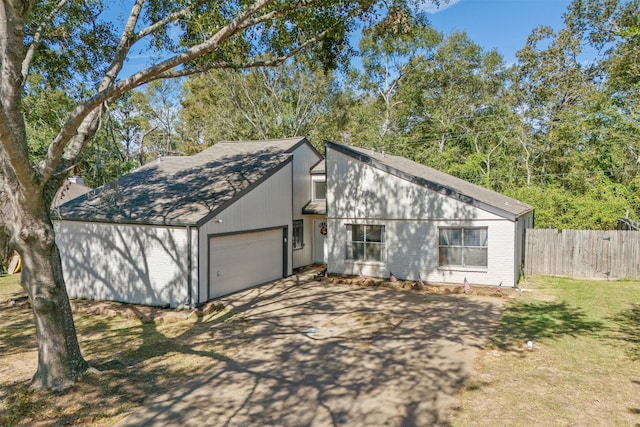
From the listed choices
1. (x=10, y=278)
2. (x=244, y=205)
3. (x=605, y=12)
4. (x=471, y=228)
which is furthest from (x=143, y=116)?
(x=605, y=12)

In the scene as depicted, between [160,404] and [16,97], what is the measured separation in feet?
18.1

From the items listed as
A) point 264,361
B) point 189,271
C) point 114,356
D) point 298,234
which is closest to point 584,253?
point 298,234

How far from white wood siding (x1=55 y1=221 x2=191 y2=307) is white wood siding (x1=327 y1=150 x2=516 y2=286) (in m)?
6.60

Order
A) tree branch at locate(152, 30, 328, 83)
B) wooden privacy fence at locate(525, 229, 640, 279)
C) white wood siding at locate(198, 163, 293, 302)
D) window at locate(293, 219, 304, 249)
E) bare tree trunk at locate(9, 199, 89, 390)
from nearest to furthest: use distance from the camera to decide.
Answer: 1. bare tree trunk at locate(9, 199, 89, 390)
2. tree branch at locate(152, 30, 328, 83)
3. white wood siding at locate(198, 163, 293, 302)
4. wooden privacy fence at locate(525, 229, 640, 279)
5. window at locate(293, 219, 304, 249)

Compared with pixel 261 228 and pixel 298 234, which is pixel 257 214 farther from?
pixel 298 234

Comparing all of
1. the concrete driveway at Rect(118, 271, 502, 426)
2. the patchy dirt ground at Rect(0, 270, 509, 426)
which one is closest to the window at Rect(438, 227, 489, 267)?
the patchy dirt ground at Rect(0, 270, 509, 426)

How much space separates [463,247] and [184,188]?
1032 centimetres

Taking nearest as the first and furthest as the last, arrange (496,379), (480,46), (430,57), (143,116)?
(496,379) → (430,57) → (480,46) → (143,116)

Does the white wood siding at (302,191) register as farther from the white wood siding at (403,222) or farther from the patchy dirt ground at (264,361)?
the patchy dirt ground at (264,361)

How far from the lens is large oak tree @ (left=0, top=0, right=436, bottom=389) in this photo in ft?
21.9

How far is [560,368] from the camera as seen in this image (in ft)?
25.3

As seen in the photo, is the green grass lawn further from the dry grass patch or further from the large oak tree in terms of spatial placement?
Result: the large oak tree

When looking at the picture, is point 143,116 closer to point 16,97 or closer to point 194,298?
point 194,298

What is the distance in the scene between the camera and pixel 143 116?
133ft
